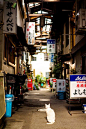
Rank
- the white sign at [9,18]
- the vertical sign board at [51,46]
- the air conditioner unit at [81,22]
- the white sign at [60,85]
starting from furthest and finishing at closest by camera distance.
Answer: the vertical sign board at [51,46] → the white sign at [60,85] → the air conditioner unit at [81,22] → the white sign at [9,18]

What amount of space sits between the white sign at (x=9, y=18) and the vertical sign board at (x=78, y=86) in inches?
168

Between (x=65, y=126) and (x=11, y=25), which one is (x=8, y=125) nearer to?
(x=65, y=126)

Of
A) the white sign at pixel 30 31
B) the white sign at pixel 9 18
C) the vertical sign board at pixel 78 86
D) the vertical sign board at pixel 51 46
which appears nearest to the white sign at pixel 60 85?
the white sign at pixel 30 31

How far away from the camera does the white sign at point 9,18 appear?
1067 centimetres

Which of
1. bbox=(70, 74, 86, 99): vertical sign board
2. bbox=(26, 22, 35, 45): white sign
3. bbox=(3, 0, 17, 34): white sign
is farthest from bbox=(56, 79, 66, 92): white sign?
bbox=(3, 0, 17, 34): white sign

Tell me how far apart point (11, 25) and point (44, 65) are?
130 ft

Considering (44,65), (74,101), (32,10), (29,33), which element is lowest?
(74,101)

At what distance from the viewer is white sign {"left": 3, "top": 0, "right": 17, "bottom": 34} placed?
10672 mm

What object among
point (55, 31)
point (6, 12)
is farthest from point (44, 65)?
point (6, 12)

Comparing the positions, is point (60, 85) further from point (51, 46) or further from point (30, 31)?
point (51, 46)

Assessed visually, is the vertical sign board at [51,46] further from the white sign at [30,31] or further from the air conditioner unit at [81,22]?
the air conditioner unit at [81,22]

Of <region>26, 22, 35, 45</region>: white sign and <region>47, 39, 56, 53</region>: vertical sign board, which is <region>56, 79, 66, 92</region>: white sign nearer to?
<region>26, 22, 35, 45</region>: white sign

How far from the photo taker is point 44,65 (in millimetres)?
50156

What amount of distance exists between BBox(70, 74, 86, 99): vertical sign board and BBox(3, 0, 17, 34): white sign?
168 inches
